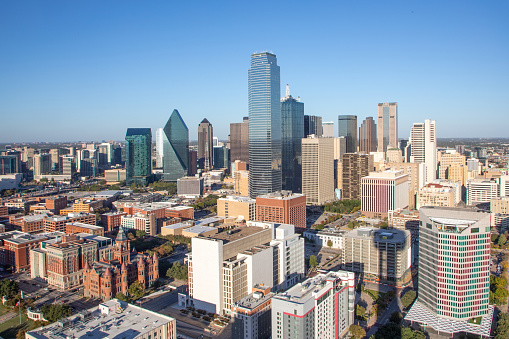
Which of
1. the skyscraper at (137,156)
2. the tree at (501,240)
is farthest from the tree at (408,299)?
the skyscraper at (137,156)

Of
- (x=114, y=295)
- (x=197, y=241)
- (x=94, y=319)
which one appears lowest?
(x=114, y=295)

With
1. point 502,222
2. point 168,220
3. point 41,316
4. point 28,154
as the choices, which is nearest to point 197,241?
point 41,316

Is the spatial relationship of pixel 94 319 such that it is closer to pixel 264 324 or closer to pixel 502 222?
pixel 264 324

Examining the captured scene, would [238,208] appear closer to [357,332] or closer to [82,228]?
[82,228]

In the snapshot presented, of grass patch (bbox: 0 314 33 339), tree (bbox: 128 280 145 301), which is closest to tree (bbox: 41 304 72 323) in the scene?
grass patch (bbox: 0 314 33 339)

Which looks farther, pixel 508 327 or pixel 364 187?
pixel 364 187

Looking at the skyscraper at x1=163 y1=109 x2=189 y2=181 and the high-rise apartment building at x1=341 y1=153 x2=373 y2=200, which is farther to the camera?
the skyscraper at x1=163 y1=109 x2=189 y2=181

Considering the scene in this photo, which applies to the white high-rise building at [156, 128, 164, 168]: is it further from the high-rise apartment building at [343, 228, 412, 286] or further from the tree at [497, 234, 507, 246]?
the high-rise apartment building at [343, 228, 412, 286]
